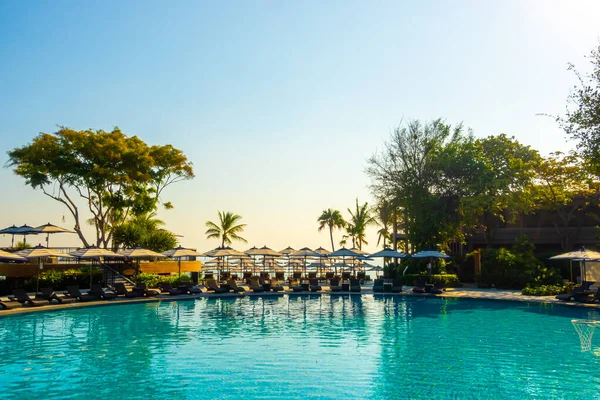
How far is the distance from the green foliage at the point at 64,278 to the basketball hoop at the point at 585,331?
959 inches

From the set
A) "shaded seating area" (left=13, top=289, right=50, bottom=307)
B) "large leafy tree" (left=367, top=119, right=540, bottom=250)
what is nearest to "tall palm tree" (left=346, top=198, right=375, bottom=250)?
"large leafy tree" (left=367, top=119, right=540, bottom=250)

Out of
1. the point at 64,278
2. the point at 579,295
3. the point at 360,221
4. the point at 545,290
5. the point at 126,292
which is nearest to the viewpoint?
the point at 579,295

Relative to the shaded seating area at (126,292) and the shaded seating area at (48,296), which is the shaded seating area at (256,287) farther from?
the shaded seating area at (48,296)

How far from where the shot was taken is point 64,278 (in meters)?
26.6

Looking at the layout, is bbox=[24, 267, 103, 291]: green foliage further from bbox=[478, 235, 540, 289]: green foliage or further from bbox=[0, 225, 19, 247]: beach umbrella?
bbox=[478, 235, 540, 289]: green foliage

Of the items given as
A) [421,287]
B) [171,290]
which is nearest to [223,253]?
[171,290]

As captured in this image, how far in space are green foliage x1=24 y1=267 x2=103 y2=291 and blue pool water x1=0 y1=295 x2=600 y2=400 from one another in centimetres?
602

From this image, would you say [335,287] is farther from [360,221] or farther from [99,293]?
[360,221]

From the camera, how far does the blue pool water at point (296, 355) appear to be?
990cm

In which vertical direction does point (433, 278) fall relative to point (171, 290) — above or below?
above

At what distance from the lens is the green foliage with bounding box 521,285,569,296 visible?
25.5 meters

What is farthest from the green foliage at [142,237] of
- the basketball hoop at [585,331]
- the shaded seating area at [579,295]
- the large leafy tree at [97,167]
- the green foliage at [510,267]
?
the basketball hoop at [585,331]

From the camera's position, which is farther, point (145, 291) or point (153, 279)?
point (153, 279)

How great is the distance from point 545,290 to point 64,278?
26325mm
